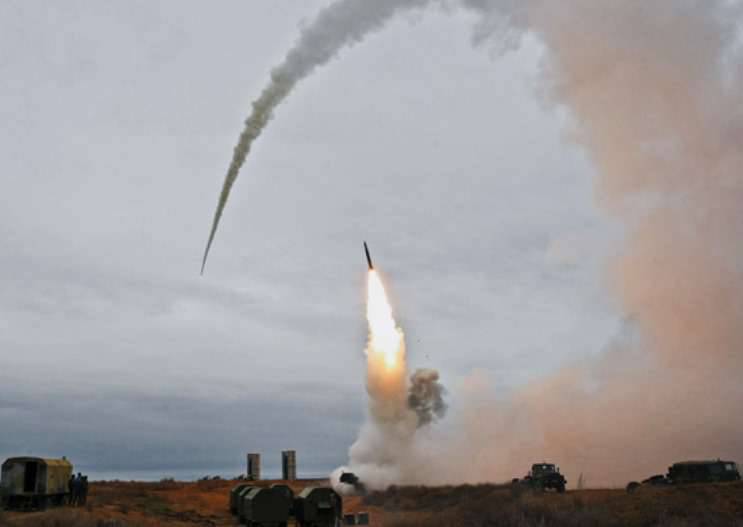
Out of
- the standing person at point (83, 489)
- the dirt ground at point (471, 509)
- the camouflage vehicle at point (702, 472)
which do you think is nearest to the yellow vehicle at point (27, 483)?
the standing person at point (83, 489)

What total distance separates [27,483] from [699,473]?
40.0m

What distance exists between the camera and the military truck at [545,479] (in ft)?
169

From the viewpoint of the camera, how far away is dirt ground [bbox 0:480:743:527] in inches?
1436

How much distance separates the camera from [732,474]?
50.2 meters

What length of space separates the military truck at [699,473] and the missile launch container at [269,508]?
22793 millimetres

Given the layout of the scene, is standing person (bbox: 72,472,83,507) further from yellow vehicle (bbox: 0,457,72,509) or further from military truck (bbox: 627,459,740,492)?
military truck (bbox: 627,459,740,492)

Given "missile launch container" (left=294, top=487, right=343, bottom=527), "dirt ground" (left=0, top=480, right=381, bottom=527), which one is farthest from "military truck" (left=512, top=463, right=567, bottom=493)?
"missile launch container" (left=294, top=487, right=343, bottom=527)

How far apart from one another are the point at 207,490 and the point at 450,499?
21.3m

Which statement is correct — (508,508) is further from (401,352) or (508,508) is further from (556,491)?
(401,352)

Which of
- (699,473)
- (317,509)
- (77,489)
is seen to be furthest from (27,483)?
(699,473)

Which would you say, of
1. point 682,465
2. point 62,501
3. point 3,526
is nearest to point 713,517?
point 682,465

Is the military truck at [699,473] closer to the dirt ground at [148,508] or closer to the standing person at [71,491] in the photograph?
the dirt ground at [148,508]

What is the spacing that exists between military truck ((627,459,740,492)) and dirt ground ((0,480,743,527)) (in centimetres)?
348

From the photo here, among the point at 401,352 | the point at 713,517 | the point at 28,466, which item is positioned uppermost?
the point at 401,352
